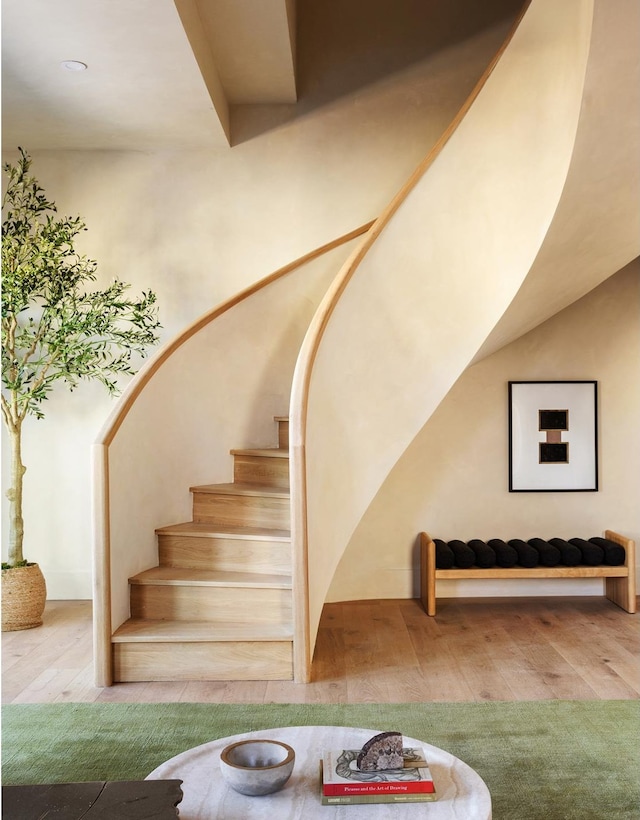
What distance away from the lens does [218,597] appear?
379 cm

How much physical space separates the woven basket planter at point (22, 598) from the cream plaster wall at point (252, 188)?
66 cm

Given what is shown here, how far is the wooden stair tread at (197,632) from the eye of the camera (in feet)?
11.6

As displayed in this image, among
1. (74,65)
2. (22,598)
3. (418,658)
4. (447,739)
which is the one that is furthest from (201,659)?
(74,65)

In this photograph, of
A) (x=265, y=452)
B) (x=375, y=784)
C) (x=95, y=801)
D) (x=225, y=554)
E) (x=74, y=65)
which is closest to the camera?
(x=95, y=801)

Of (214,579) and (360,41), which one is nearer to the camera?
(214,579)

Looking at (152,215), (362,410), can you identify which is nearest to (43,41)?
(152,215)

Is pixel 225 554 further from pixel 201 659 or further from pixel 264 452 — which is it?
pixel 264 452

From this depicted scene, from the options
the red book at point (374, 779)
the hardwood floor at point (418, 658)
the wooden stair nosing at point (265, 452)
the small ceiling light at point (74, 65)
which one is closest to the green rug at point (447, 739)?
the hardwood floor at point (418, 658)

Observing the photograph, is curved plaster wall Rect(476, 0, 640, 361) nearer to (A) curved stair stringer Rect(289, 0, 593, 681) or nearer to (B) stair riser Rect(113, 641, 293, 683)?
(A) curved stair stringer Rect(289, 0, 593, 681)

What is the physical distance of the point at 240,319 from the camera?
4.80 meters

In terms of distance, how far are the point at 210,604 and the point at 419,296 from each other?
1.98 metres

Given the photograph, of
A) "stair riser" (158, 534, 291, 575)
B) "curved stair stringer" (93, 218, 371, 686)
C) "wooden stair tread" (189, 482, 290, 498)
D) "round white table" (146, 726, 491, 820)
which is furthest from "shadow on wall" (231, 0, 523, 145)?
"round white table" (146, 726, 491, 820)

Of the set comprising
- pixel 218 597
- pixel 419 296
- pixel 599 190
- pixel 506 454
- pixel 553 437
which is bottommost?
pixel 218 597

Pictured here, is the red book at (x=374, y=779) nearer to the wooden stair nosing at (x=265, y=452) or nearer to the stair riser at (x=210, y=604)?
the stair riser at (x=210, y=604)
